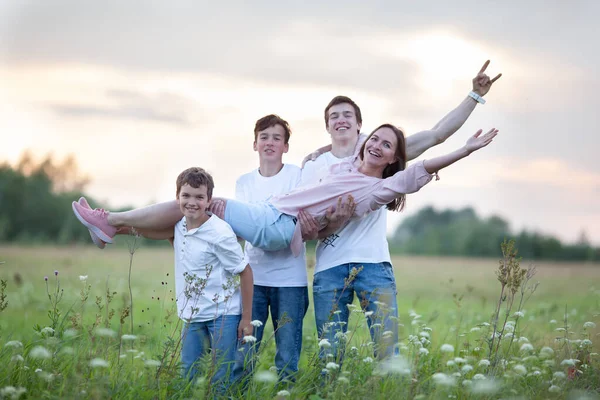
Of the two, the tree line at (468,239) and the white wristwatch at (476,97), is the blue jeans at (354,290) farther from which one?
the tree line at (468,239)

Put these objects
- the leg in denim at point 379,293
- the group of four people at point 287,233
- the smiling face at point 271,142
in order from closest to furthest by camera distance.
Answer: the group of four people at point 287,233
the leg in denim at point 379,293
the smiling face at point 271,142

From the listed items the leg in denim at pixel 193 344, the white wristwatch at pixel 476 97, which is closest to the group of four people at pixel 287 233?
the leg in denim at pixel 193 344

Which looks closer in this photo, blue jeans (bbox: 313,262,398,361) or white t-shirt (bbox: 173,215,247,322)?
white t-shirt (bbox: 173,215,247,322)

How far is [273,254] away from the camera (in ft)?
19.3

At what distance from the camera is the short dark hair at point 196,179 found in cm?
525

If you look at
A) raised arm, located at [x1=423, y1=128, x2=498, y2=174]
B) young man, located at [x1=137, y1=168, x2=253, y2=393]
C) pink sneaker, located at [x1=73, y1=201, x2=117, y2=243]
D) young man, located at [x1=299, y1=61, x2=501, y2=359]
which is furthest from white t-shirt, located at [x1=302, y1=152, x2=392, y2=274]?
pink sneaker, located at [x1=73, y1=201, x2=117, y2=243]

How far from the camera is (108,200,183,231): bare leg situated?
570cm

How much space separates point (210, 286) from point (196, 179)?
0.92 m

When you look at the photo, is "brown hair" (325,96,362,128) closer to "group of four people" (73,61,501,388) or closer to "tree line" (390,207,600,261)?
"group of four people" (73,61,501,388)

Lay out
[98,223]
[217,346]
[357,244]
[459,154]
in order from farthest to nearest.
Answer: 1. [98,223]
2. [357,244]
3. [459,154]
4. [217,346]

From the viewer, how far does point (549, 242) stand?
44.6 m

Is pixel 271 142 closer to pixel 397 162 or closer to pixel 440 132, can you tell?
pixel 397 162

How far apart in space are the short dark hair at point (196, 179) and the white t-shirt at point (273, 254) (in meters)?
0.76

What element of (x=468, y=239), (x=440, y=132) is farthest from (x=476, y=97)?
(x=468, y=239)
